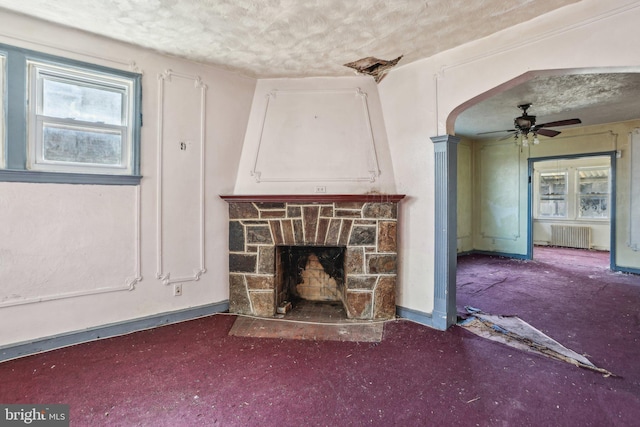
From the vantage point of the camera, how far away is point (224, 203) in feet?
10.8

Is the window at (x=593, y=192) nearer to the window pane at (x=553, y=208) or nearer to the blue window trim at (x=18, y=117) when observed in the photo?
the window pane at (x=553, y=208)

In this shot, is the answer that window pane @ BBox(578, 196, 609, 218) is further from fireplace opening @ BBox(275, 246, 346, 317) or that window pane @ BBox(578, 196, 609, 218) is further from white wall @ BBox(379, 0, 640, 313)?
fireplace opening @ BBox(275, 246, 346, 317)

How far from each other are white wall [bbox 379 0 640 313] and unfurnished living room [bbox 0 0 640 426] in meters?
0.01

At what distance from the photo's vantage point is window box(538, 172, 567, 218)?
8.13 meters

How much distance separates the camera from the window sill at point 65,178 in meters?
2.30

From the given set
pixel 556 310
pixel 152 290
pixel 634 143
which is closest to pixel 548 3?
pixel 556 310

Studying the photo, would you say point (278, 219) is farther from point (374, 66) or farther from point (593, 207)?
point (593, 207)

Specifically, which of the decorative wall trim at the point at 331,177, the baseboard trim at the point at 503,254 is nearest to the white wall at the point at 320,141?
the decorative wall trim at the point at 331,177

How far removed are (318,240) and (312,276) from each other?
0.77 meters

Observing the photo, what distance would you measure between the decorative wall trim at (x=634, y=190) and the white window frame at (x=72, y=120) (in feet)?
24.6

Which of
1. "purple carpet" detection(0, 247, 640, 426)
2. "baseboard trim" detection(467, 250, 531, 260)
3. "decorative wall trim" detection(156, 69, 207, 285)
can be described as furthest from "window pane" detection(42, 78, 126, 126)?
"baseboard trim" detection(467, 250, 531, 260)

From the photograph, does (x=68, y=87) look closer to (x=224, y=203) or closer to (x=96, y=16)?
(x=96, y=16)

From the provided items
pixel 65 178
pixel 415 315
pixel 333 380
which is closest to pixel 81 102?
pixel 65 178

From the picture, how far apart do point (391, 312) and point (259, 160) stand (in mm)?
2176
